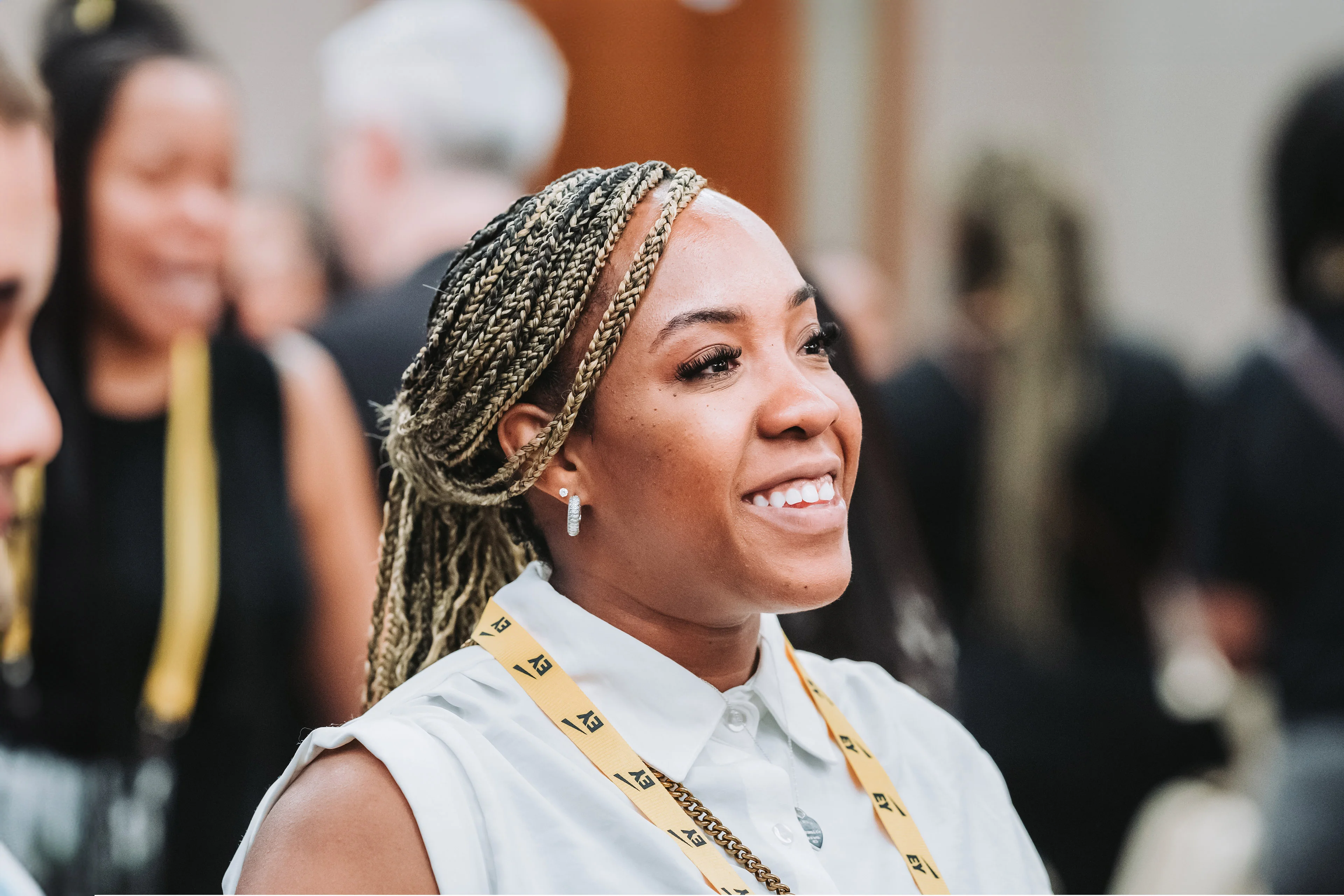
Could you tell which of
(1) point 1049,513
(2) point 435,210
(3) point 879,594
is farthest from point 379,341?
(1) point 1049,513

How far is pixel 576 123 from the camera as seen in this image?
692 cm

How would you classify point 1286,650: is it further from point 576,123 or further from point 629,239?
point 576,123

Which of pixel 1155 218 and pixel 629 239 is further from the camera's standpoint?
pixel 1155 218

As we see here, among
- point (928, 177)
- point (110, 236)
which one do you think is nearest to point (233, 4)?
point (928, 177)

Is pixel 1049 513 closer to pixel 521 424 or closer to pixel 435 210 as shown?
pixel 435 210

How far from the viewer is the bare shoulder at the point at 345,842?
1.45 meters

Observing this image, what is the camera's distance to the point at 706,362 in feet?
5.37

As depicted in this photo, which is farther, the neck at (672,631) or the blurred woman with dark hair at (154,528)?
the blurred woman with dark hair at (154,528)

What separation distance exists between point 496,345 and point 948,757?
77cm

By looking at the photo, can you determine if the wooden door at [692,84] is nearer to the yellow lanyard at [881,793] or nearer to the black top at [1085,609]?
the black top at [1085,609]

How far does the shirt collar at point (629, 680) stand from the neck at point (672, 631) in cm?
2


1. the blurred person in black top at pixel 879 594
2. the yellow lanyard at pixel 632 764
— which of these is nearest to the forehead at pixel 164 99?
the blurred person in black top at pixel 879 594

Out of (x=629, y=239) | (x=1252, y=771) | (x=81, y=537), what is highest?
(x=629, y=239)

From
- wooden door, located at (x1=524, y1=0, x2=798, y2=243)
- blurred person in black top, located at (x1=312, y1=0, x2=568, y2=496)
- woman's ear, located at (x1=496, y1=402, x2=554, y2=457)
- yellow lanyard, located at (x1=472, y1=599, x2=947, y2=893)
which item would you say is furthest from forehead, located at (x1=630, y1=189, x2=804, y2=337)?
wooden door, located at (x1=524, y1=0, x2=798, y2=243)
